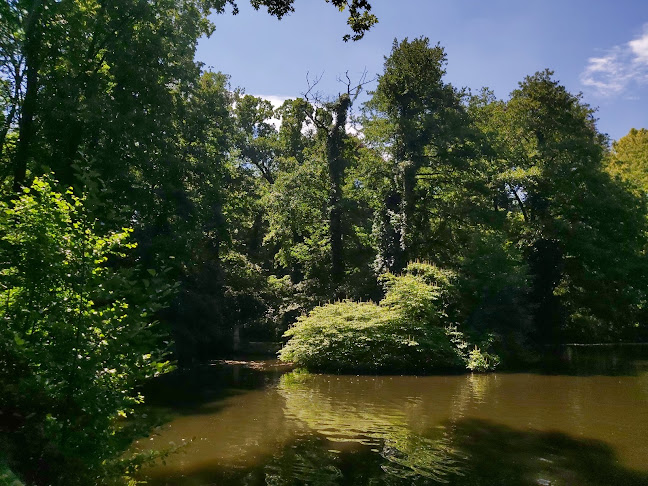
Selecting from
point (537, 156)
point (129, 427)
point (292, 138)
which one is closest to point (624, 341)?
point (537, 156)

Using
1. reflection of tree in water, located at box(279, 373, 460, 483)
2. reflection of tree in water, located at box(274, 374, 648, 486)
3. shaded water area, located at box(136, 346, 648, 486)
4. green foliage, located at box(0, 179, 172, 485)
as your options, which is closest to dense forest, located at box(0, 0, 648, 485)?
green foliage, located at box(0, 179, 172, 485)

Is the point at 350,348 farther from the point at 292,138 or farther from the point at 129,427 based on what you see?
the point at 292,138

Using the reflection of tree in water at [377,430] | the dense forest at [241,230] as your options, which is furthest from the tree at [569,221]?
the reflection of tree in water at [377,430]

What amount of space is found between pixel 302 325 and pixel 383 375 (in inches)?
134

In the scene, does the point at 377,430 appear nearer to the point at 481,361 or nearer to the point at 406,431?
the point at 406,431

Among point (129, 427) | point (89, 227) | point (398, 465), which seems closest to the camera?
point (129, 427)

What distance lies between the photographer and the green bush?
1670cm

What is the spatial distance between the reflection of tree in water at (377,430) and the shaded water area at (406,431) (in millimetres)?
23

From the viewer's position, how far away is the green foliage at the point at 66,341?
4.80 m

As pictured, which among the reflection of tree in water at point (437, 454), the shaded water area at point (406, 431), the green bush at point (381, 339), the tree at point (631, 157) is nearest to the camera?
the reflection of tree in water at point (437, 454)

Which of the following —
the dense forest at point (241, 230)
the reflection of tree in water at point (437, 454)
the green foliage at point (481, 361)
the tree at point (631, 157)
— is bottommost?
the reflection of tree in water at point (437, 454)

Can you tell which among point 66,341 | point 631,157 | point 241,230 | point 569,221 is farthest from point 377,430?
point 631,157

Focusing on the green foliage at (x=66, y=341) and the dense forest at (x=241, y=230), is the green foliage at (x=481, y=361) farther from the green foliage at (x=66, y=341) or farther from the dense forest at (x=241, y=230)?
the green foliage at (x=66, y=341)

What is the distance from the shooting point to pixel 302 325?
17.6 m
